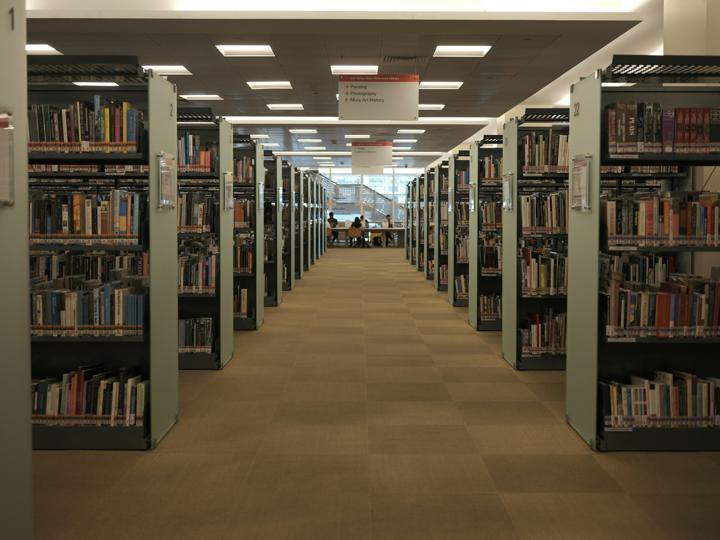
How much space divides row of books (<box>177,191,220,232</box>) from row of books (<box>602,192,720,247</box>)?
3.74 meters

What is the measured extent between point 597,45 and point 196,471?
8.42 m

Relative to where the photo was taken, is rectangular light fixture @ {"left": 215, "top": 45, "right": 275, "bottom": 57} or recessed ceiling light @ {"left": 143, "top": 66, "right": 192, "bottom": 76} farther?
recessed ceiling light @ {"left": 143, "top": 66, "right": 192, "bottom": 76}

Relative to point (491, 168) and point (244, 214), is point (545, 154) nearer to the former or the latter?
point (491, 168)

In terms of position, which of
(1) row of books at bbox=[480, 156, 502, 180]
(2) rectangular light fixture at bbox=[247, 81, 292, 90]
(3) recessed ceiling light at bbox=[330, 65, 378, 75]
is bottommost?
(1) row of books at bbox=[480, 156, 502, 180]

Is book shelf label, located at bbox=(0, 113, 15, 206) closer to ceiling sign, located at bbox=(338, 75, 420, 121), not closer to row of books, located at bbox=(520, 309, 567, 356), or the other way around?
row of books, located at bbox=(520, 309, 567, 356)

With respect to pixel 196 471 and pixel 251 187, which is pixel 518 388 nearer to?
pixel 196 471

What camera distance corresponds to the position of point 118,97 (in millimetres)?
4988

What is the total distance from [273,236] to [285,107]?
18.9 feet

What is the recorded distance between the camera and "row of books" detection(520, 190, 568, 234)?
6.91 meters

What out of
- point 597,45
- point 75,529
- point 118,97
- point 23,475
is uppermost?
point 597,45

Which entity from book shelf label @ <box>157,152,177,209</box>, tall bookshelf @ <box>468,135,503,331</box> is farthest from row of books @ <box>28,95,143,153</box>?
tall bookshelf @ <box>468,135,503,331</box>

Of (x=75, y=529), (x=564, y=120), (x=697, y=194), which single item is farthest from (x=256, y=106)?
(x=75, y=529)

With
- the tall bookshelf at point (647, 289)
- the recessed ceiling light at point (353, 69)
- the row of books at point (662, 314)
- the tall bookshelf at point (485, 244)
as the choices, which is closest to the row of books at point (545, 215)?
the tall bookshelf at point (485, 244)

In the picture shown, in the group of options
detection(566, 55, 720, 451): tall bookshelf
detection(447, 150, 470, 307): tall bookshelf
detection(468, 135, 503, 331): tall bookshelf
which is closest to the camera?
detection(566, 55, 720, 451): tall bookshelf
